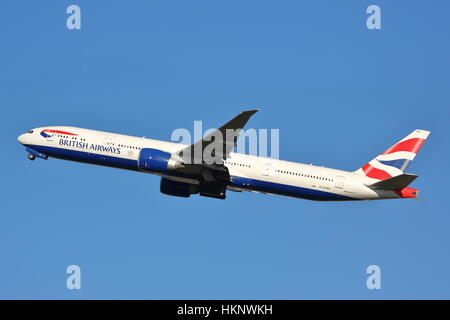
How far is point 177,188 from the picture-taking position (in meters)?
58.1

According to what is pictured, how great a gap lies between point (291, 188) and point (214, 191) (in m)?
6.42

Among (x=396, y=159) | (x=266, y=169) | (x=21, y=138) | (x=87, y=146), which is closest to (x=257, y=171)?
(x=266, y=169)

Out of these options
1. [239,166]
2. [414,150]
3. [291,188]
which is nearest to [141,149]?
[239,166]

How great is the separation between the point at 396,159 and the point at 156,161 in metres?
20.8

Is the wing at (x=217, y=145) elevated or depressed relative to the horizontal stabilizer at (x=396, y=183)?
elevated

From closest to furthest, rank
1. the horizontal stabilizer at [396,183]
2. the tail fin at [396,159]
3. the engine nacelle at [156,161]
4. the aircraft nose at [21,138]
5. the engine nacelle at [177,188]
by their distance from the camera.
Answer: the horizontal stabilizer at [396,183]
the engine nacelle at [156,161]
the tail fin at [396,159]
the engine nacelle at [177,188]
the aircraft nose at [21,138]

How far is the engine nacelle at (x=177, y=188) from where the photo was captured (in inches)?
2275

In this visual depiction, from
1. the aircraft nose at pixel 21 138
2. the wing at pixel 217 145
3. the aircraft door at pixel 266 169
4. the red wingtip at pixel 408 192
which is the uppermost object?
the aircraft nose at pixel 21 138

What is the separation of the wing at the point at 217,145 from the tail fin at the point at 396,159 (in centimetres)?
1322

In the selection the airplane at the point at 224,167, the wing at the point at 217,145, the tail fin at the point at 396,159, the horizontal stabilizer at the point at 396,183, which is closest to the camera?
the wing at the point at 217,145

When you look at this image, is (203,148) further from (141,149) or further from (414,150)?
A: (414,150)

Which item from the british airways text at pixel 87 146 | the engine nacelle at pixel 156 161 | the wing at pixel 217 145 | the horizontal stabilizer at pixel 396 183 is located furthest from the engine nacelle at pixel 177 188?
the horizontal stabilizer at pixel 396 183

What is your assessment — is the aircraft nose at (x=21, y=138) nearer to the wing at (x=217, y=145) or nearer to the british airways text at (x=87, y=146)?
the british airways text at (x=87, y=146)

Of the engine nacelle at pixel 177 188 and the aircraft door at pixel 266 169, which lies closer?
the aircraft door at pixel 266 169
